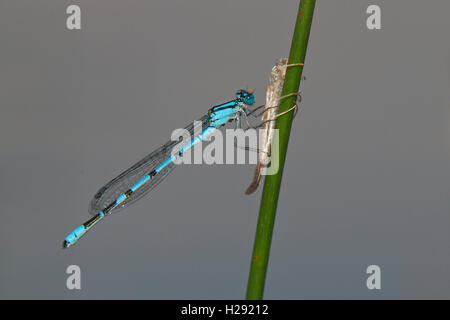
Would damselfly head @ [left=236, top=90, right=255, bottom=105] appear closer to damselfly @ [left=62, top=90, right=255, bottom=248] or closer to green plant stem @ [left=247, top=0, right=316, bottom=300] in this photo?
damselfly @ [left=62, top=90, right=255, bottom=248]

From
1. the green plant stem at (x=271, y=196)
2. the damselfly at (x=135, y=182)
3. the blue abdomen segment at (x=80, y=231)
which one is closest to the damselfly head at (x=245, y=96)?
the damselfly at (x=135, y=182)

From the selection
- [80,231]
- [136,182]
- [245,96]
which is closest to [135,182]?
[136,182]

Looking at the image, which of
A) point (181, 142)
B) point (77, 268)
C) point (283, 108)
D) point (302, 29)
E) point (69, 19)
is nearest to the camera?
point (302, 29)

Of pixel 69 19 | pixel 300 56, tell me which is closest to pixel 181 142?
pixel 69 19

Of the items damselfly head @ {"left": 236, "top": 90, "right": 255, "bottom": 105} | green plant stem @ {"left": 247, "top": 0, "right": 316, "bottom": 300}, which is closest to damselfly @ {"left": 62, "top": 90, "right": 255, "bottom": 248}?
damselfly head @ {"left": 236, "top": 90, "right": 255, "bottom": 105}

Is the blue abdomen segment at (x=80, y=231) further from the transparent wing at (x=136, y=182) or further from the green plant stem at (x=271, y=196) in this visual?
the green plant stem at (x=271, y=196)

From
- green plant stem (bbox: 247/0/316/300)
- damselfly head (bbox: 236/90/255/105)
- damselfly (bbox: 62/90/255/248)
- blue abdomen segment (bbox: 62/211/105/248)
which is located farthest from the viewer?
damselfly (bbox: 62/90/255/248)

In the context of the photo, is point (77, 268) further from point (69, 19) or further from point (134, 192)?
point (69, 19)

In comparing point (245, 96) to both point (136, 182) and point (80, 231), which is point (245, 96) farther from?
point (80, 231)
